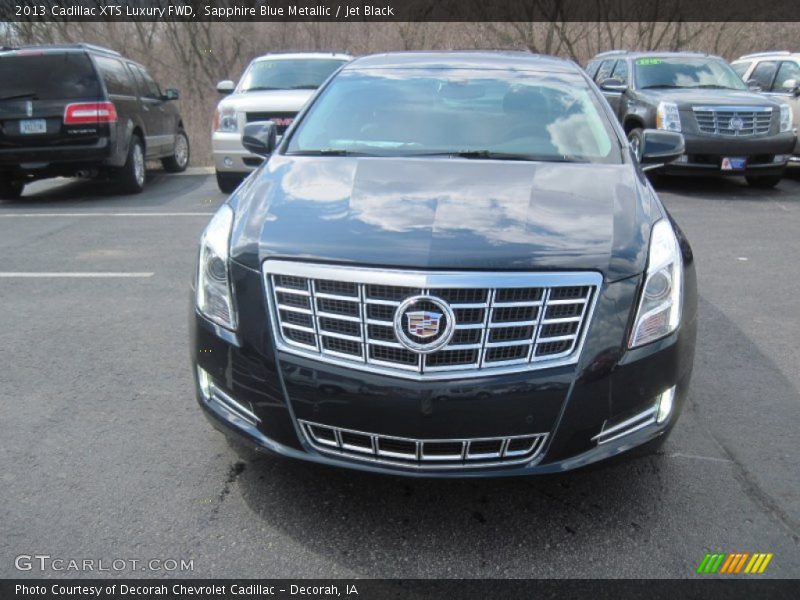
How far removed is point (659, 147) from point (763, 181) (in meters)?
7.43

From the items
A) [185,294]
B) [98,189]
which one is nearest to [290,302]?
[185,294]

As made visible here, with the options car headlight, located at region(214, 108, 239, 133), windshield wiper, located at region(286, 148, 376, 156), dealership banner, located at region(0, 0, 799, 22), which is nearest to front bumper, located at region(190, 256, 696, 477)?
windshield wiper, located at region(286, 148, 376, 156)

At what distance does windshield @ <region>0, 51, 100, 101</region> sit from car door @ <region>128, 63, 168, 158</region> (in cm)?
153

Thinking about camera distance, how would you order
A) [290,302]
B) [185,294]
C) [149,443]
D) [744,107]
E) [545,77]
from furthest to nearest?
[744,107]
[185,294]
[545,77]
[149,443]
[290,302]

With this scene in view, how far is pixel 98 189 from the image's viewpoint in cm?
1177

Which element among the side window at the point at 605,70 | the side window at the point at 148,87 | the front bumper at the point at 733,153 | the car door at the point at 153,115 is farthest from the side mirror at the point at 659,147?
the side window at the point at 148,87

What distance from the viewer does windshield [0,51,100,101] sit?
9.92m

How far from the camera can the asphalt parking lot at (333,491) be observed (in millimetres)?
2738

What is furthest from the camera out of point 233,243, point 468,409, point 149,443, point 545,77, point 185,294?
point 185,294

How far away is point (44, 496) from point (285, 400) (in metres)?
1.17

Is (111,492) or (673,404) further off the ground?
(673,404)

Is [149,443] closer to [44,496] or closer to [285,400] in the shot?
[44,496]

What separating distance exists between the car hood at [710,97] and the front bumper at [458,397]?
8240 mm

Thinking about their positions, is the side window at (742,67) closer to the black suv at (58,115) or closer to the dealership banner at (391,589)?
the black suv at (58,115)
